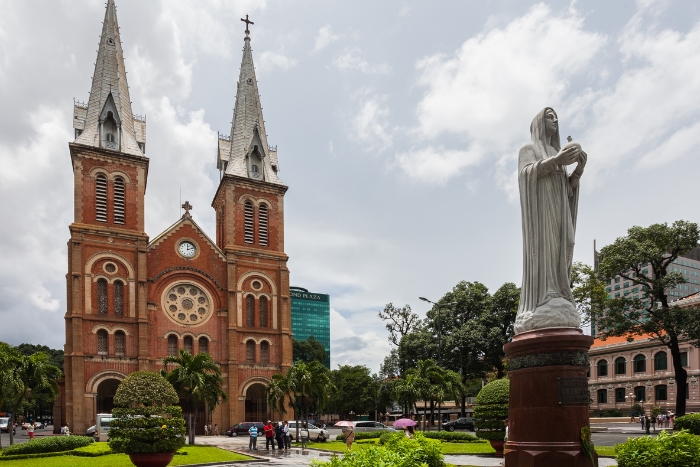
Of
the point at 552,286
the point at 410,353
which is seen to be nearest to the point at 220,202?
the point at 410,353

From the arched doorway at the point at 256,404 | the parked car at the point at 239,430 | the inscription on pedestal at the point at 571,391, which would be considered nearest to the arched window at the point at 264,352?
the arched doorway at the point at 256,404

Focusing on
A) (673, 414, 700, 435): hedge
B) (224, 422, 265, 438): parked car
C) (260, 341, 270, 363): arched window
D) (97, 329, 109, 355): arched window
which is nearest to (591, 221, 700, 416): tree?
(673, 414, 700, 435): hedge

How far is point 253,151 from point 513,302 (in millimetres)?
24691

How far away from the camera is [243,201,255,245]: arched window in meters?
52.2

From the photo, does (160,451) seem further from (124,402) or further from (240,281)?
(240,281)

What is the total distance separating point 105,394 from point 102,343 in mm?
3475

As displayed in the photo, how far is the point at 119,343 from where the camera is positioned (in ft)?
147

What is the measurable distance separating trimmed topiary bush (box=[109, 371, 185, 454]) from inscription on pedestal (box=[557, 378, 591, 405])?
11.0 meters

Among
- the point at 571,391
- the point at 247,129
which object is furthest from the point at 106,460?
the point at 247,129

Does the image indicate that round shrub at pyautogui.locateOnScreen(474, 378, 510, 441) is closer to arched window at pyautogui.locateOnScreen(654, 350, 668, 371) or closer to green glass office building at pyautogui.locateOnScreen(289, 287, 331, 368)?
arched window at pyautogui.locateOnScreen(654, 350, 668, 371)

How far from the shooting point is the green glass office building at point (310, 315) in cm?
15061

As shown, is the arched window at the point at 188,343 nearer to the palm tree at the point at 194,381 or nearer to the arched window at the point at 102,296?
the arched window at the point at 102,296

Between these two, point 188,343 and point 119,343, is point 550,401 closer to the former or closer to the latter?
point 119,343

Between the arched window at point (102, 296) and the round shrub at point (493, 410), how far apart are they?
32.7 meters
